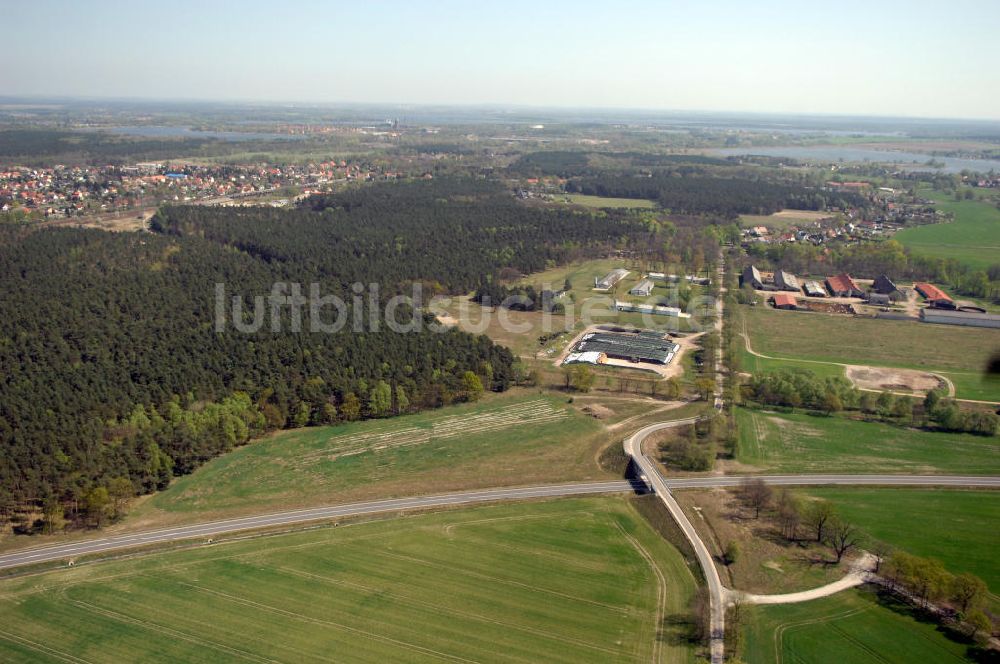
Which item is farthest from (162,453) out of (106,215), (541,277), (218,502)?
(106,215)

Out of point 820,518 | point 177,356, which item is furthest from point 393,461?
point 820,518

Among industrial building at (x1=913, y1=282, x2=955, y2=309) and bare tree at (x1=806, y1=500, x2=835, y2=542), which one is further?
industrial building at (x1=913, y1=282, x2=955, y2=309)

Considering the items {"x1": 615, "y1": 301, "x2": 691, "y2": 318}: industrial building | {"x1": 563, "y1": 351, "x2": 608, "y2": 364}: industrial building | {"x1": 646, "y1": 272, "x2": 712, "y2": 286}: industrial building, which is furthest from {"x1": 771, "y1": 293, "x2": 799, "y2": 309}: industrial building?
{"x1": 563, "y1": 351, "x2": 608, "y2": 364}: industrial building

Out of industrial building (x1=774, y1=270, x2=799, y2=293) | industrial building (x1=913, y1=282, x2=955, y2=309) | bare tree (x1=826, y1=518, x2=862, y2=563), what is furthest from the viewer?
industrial building (x1=774, y1=270, x2=799, y2=293)

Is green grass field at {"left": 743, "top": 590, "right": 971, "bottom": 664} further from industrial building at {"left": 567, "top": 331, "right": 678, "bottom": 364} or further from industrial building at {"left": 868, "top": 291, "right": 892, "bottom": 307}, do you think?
industrial building at {"left": 868, "top": 291, "right": 892, "bottom": 307}

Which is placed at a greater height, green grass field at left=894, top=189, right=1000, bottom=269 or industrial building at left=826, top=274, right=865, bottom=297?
green grass field at left=894, top=189, right=1000, bottom=269

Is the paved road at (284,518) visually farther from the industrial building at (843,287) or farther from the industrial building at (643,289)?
the industrial building at (843,287)

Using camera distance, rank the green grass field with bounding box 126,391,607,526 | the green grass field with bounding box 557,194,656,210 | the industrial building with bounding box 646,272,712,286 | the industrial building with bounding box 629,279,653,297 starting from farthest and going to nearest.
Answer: the green grass field with bounding box 557,194,656,210, the industrial building with bounding box 646,272,712,286, the industrial building with bounding box 629,279,653,297, the green grass field with bounding box 126,391,607,526
